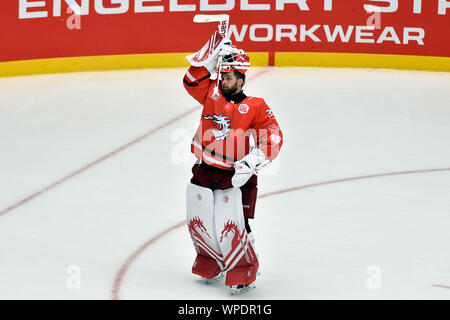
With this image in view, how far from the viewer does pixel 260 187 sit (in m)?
6.64

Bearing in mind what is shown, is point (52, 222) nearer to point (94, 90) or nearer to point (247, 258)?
point (247, 258)

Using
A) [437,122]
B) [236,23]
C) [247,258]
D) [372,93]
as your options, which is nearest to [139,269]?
[247,258]

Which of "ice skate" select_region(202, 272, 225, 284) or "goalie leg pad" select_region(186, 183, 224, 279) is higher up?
"goalie leg pad" select_region(186, 183, 224, 279)

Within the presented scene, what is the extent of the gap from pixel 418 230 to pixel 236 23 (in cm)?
528

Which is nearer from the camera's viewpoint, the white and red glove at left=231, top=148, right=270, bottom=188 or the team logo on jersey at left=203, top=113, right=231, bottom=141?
the white and red glove at left=231, top=148, right=270, bottom=188

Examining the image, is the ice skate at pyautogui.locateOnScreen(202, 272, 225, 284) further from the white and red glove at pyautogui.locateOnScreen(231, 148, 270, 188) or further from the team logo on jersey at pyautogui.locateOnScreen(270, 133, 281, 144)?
the team logo on jersey at pyautogui.locateOnScreen(270, 133, 281, 144)

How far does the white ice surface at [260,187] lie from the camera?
4.88m

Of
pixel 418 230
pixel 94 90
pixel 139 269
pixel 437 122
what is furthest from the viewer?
pixel 94 90

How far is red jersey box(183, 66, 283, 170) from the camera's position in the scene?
4461 mm

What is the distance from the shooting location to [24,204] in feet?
20.0

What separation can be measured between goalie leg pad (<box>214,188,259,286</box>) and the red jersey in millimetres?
156

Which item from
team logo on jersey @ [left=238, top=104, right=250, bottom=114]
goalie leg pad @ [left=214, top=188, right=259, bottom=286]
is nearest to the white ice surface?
goalie leg pad @ [left=214, top=188, right=259, bottom=286]

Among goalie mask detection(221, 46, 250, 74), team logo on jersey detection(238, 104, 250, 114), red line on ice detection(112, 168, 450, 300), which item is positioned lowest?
red line on ice detection(112, 168, 450, 300)

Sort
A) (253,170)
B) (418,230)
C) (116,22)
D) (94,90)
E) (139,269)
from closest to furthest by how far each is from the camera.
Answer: (253,170)
(139,269)
(418,230)
(94,90)
(116,22)
